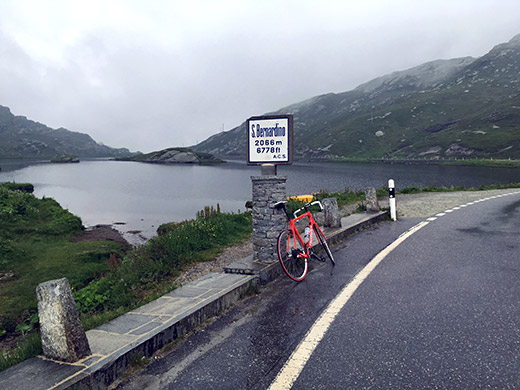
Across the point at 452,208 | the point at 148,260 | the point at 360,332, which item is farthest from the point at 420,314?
the point at 452,208

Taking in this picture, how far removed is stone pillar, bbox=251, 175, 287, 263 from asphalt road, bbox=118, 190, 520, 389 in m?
0.71

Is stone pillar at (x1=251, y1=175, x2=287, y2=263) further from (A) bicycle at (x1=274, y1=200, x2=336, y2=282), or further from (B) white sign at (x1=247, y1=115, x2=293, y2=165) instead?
(B) white sign at (x1=247, y1=115, x2=293, y2=165)

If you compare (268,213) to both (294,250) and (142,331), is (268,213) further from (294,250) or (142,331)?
(142,331)

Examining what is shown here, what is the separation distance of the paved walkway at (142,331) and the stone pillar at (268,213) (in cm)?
36

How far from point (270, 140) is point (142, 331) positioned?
430cm

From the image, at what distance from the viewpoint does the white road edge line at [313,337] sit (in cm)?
321

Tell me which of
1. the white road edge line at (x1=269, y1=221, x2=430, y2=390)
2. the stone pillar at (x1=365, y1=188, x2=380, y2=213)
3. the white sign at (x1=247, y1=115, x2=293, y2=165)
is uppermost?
the white sign at (x1=247, y1=115, x2=293, y2=165)

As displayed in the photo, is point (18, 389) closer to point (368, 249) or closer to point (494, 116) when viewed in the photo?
point (368, 249)

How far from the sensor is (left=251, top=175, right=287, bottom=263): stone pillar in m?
6.68

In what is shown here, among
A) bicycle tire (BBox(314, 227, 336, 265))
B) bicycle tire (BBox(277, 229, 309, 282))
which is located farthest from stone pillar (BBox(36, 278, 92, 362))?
bicycle tire (BBox(314, 227, 336, 265))

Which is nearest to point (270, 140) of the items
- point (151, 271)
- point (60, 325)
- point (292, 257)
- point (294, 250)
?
point (294, 250)

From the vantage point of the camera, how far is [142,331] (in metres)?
4.02

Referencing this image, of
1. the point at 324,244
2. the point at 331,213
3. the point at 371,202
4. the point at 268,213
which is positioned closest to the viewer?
the point at 268,213

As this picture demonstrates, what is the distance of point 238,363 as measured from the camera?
11.7 feet
